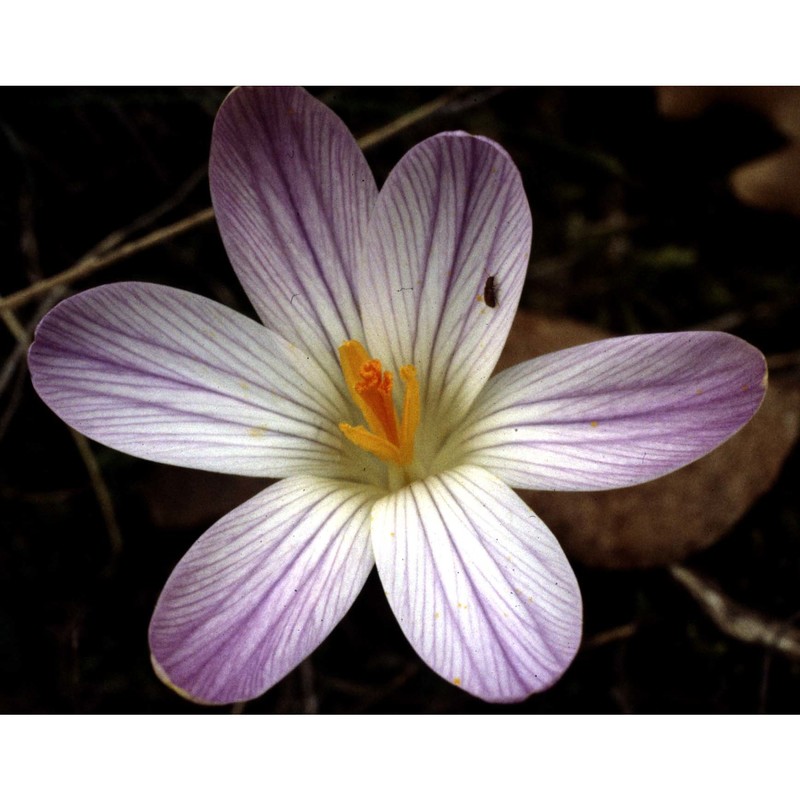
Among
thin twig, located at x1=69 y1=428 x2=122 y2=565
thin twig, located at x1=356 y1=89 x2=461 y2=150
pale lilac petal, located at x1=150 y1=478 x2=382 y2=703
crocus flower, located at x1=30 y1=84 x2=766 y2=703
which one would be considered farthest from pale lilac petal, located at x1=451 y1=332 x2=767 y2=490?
thin twig, located at x1=69 y1=428 x2=122 y2=565

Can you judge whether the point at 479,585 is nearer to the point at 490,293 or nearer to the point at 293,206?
the point at 490,293

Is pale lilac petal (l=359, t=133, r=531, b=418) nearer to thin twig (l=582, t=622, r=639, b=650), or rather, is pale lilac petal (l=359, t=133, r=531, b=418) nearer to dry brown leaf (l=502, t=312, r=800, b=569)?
dry brown leaf (l=502, t=312, r=800, b=569)

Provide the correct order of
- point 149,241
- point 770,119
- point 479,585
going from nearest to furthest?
point 479,585, point 149,241, point 770,119

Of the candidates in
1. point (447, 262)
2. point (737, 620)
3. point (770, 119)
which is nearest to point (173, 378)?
point (447, 262)

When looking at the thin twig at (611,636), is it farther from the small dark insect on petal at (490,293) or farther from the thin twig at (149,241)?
the thin twig at (149,241)

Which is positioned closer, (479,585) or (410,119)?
(479,585)

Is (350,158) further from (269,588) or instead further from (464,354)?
(269,588)
